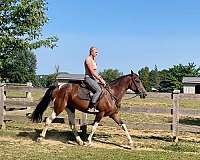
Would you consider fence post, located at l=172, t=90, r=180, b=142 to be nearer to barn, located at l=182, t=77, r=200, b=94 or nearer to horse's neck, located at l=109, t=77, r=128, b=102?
horse's neck, located at l=109, t=77, r=128, b=102

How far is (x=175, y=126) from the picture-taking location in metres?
12.9

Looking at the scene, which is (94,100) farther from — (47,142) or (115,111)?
(47,142)

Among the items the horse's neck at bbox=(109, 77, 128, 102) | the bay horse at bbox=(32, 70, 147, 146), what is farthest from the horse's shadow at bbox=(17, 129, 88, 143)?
the horse's neck at bbox=(109, 77, 128, 102)

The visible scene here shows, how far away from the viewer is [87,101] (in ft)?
38.7

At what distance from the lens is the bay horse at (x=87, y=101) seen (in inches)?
460

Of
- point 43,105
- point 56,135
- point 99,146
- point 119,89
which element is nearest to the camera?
point 99,146

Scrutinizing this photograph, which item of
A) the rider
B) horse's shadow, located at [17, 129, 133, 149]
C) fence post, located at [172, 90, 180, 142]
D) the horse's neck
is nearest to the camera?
the rider

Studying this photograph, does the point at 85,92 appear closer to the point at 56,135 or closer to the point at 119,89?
the point at 119,89

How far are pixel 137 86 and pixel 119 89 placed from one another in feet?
1.77

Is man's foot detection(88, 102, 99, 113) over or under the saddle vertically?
under

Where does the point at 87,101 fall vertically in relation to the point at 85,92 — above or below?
below

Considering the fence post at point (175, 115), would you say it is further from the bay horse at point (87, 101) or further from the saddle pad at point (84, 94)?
the saddle pad at point (84, 94)

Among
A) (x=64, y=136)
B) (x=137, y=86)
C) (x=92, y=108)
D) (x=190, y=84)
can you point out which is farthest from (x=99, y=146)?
(x=190, y=84)

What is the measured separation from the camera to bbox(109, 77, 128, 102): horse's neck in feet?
39.5
